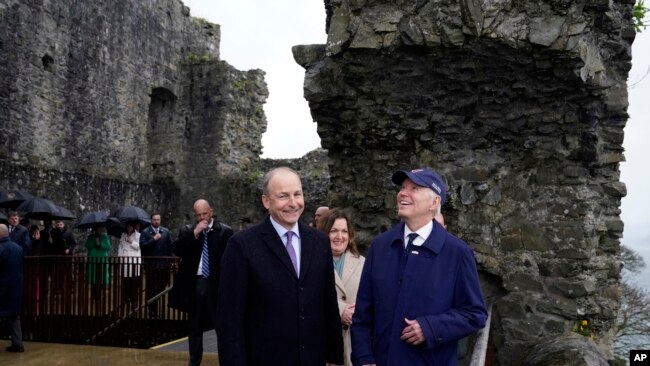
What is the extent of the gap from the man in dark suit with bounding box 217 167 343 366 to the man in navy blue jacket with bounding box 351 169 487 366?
0.21 metres

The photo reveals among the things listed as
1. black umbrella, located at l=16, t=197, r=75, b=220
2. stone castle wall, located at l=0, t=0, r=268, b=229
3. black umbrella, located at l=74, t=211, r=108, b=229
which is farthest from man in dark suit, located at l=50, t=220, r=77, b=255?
stone castle wall, located at l=0, t=0, r=268, b=229

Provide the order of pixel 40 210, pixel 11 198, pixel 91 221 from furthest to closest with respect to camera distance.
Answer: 1. pixel 91 221
2. pixel 11 198
3. pixel 40 210

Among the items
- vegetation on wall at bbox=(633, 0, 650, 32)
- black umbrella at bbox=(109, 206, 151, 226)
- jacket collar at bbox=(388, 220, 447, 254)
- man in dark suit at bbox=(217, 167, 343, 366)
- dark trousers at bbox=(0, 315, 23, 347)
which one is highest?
vegetation on wall at bbox=(633, 0, 650, 32)

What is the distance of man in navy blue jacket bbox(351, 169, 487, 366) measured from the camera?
3.45 meters

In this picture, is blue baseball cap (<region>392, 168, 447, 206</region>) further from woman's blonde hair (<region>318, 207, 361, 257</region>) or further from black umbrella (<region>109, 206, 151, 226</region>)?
black umbrella (<region>109, 206, 151, 226</region>)

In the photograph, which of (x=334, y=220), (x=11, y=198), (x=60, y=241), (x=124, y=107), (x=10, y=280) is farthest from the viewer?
(x=124, y=107)

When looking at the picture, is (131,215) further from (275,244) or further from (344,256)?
(275,244)

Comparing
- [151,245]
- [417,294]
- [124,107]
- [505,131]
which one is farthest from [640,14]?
[124,107]

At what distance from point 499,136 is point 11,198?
10.00 meters

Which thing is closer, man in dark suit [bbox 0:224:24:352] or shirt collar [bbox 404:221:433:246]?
shirt collar [bbox 404:221:433:246]

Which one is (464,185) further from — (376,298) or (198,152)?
(198,152)

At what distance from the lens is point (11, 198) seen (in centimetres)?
1327

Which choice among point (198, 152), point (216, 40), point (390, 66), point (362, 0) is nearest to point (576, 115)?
point (390, 66)

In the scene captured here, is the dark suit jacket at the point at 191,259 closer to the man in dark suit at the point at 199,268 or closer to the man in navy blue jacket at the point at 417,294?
the man in dark suit at the point at 199,268
